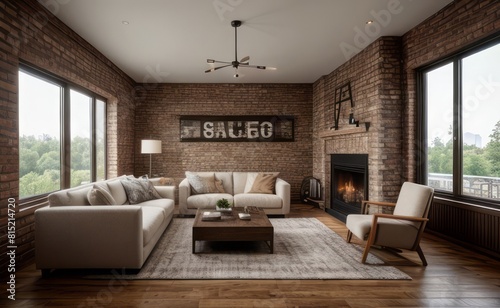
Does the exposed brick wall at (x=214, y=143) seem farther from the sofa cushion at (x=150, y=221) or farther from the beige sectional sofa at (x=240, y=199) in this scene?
the sofa cushion at (x=150, y=221)

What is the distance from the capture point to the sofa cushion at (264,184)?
5559 mm

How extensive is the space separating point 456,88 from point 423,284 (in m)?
2.59

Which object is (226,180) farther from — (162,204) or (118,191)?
(118,191)

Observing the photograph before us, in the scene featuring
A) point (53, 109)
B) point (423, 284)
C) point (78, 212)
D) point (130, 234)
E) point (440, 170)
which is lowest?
point (423, 284)

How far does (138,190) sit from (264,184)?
2.39 metres

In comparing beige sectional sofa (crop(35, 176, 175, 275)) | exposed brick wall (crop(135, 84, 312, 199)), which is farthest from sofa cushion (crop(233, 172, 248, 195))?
beige sectional sofa (crop(35, 176, 175, 275))

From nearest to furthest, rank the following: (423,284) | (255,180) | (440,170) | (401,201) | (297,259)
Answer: (423,284) → (297,259) → (401,201) → (440,170) → (255,180)

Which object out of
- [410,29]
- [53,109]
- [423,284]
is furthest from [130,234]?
[410,29]

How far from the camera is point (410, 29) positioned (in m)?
4.09

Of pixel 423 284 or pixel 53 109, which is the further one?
pixel 53 109

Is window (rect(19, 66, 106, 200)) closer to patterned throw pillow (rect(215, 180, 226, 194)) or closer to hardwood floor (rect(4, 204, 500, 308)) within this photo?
hardwood floor (rect(4, 204, 500, 308))

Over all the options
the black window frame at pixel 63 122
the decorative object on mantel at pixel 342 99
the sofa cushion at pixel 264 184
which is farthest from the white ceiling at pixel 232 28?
the sofa cushion at pixel 264 184

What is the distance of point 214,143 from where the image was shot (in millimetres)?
7004

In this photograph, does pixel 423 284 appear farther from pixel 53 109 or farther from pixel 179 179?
pixel 179 179
